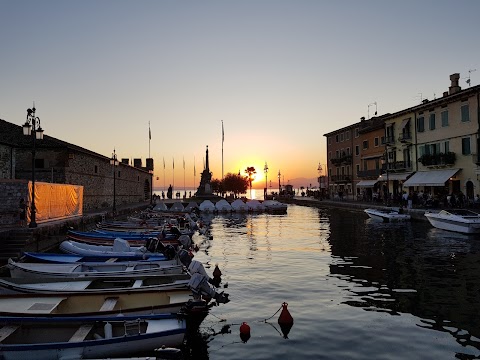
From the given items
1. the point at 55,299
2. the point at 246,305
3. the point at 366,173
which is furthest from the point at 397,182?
the point at 55,299

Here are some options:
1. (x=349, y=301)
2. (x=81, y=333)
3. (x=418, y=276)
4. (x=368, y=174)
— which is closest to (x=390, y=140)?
(x=368, y=174)

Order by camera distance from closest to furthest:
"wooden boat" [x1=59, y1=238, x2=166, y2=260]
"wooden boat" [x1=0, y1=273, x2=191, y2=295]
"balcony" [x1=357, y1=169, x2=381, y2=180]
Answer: "wooden boat" [x1=0, y1=273, x2=191, y2=295]
"wooden boat" [x1=59, y1=238, x2=166, y2=260]
"balcony" [x1=357, y1=169, x2=381, y2=180]

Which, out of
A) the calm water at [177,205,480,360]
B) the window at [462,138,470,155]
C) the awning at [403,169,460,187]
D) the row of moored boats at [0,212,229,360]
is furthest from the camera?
the awning at [403,169,460,187]

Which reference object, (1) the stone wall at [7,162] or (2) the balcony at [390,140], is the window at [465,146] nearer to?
(2) the balcony at [390,140]

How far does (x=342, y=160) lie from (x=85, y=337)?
73.0 m

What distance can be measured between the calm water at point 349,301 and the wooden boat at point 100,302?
1.17 metres

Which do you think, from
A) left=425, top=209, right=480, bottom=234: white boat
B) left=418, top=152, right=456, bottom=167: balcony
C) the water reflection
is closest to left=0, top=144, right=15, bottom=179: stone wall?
the water reflection

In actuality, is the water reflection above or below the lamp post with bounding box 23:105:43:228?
below

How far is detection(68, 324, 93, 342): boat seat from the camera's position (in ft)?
25.6

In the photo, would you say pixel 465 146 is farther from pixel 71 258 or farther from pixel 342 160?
pixel 71 258

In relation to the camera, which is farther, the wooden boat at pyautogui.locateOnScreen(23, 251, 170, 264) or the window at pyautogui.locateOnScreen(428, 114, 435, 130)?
the window at pyautogui.locateOnScreen(428, 114, 435, 130)

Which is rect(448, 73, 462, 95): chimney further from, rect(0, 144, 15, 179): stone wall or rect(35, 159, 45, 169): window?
rect(0, 144, 15, 179): stone wall

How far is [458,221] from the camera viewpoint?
100ft

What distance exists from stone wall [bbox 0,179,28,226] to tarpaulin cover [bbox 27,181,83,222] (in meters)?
0.48
